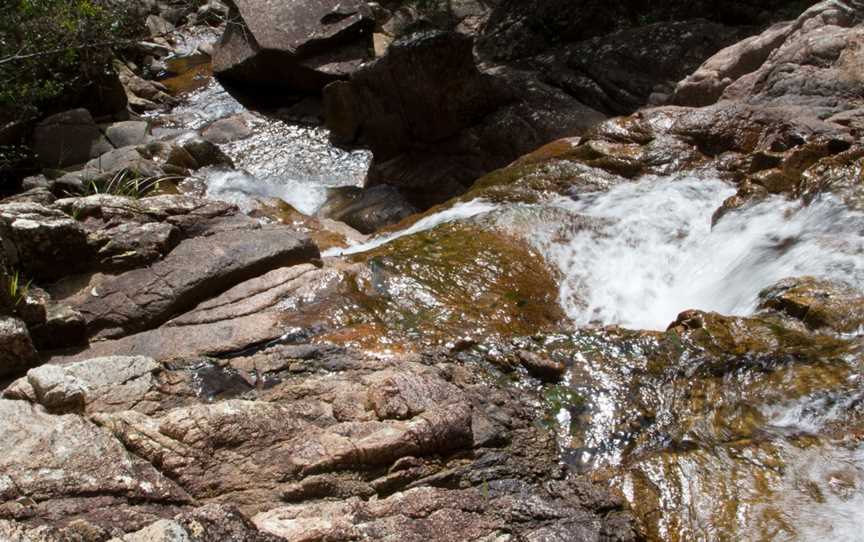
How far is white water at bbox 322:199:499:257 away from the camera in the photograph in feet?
24.8

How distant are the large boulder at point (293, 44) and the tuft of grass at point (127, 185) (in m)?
4.77

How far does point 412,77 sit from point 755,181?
17.7ft

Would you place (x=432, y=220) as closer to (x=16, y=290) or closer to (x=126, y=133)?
(x=16, y=290)

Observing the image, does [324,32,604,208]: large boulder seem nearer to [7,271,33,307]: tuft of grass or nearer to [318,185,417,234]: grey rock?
[318,185,417,234]: grey rock

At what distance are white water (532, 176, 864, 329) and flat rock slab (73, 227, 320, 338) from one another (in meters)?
2.25

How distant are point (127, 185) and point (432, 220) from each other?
4.14 metres

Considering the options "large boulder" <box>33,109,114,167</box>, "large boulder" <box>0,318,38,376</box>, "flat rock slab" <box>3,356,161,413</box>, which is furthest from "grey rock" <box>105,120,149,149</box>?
"flat rock slab" <box>3,356,161,413</box>

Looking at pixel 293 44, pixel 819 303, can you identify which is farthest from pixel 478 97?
pixel 819 303

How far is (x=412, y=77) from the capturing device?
10836mm

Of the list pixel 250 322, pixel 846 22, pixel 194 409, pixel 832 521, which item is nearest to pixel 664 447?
pixel 832 521

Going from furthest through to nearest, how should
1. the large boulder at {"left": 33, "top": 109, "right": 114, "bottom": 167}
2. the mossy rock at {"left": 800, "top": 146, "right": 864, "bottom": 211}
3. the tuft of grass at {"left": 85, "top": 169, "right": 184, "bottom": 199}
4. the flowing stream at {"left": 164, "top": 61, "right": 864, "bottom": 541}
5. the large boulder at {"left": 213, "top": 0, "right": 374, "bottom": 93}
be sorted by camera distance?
1. the large boulder at {"left": 213, "top": 0, "right": 374, "bottom": 93}
2. the large boulder at {"left": 33, "top": 109, "right": 114, "bottom": 167}
3. the tuft of grass at {"left": 85, "top": 169, "right": 184, "bottom": 199}
4. the mossy rock at {"left": 800, "top": 146, "right": 864, "bottom": 211}
5. the flowing stream at {"left": 164, "top": 61, "right": 864, "bottom": 541}

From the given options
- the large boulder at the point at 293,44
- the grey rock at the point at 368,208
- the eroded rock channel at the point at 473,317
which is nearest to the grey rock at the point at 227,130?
the large boulder at the point at 293,44

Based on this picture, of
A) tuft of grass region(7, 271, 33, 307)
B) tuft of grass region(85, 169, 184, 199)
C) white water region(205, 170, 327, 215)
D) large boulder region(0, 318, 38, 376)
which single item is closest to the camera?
large boulder region(0, 318, 38, 376)

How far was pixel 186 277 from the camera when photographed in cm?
596
